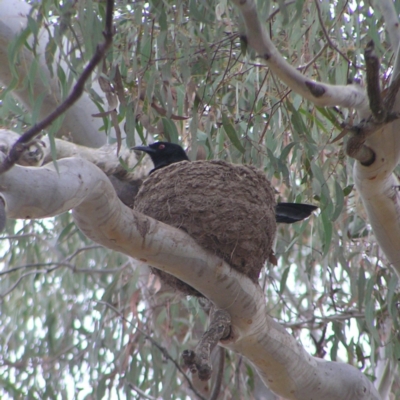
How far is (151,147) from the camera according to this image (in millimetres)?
4203

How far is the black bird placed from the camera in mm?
3523

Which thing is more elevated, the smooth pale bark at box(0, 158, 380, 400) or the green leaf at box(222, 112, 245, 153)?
the green leaf at box(222, 112, 245, 153)

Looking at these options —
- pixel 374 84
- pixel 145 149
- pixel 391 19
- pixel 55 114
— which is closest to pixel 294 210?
pixel 145 149

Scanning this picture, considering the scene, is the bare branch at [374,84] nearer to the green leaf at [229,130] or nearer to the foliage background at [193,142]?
the foliage background at [193,142]

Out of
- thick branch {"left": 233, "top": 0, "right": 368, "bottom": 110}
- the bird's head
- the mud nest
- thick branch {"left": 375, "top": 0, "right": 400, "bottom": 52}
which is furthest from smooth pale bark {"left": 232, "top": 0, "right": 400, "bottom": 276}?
the bird's head

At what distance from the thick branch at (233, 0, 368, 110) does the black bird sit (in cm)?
122

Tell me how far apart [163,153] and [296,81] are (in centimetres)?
209

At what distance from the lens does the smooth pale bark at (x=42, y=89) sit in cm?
349

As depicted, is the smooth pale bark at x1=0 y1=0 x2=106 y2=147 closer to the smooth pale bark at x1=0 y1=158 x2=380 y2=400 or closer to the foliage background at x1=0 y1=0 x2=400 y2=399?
the foliage background at x1=0 y1=0 x2=400 y2=399

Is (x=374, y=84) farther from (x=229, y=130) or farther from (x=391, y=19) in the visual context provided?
(x=229, y=130)

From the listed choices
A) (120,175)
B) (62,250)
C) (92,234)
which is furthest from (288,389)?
(62,250)

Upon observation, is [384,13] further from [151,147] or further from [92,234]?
[151,147]

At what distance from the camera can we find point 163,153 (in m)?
4.29

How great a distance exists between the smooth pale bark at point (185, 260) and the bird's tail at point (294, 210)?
79 cm
